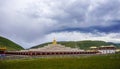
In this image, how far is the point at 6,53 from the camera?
13475 centimetres

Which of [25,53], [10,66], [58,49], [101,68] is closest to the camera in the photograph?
[101,68]

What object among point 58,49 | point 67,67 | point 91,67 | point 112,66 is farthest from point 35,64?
point 58,49

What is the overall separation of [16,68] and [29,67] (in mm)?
3836

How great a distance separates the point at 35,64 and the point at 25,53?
53246 millimetres

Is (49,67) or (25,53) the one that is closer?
(49,67)

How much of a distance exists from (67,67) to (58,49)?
69.6m

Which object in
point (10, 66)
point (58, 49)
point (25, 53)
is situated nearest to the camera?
point (10, 66)

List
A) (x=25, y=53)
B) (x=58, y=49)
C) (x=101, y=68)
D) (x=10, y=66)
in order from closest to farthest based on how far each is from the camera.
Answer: (x=101, y=68)
(x=10, y=66)
(x=25, y=53)
(x=58, y=49)

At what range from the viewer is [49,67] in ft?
246

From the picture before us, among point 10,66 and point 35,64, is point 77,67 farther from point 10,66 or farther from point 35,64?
point 10,66

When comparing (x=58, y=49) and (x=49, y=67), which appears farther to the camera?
(x=58, y=49)

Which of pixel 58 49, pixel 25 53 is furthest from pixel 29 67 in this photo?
pixel 58 49

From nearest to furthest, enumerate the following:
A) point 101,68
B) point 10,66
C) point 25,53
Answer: point 101,68
point 10,66
point 25,53

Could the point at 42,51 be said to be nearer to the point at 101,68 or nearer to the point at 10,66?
the point at 10,66
